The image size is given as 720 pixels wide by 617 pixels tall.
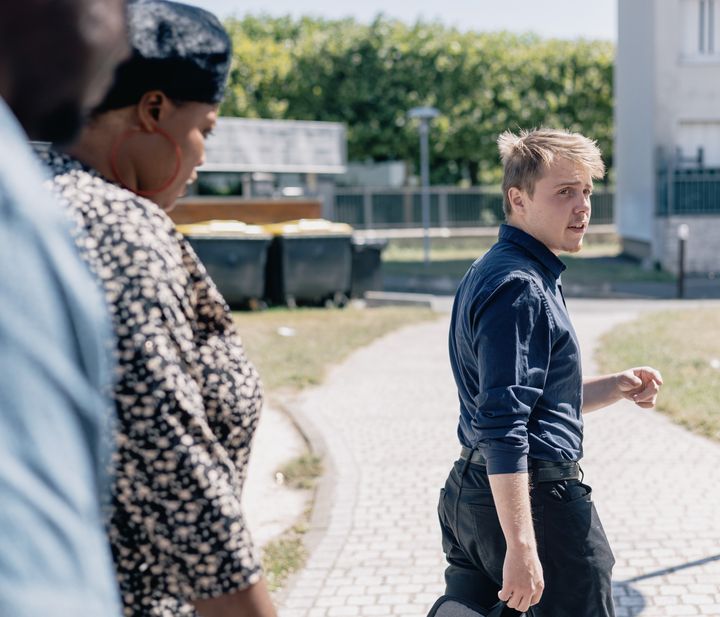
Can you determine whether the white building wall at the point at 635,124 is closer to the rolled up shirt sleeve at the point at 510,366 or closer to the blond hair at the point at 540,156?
the blond hair at the point at 540,156

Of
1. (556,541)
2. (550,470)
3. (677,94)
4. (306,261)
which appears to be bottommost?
(306,261)

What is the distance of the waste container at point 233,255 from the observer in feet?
52.3

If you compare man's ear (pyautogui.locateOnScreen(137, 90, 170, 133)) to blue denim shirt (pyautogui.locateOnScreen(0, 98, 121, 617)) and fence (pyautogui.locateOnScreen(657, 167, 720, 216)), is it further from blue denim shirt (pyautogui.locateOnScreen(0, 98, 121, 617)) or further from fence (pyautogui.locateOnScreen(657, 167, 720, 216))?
fence (pyautogui.locateOnScreen(657, 167, 720, 216))

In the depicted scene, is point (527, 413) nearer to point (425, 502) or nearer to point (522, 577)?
point (522, 577)

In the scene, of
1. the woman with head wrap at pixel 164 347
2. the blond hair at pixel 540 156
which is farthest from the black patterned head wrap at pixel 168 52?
the blond hair at pixel 540 156

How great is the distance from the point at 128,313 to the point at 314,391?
8.62 metres

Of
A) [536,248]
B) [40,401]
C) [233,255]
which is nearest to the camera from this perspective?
[40,401]

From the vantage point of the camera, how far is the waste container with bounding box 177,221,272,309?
15.9 meters

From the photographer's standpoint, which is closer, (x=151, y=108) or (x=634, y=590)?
(x=151, y=108)

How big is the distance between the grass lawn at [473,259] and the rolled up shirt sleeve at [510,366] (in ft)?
64.8

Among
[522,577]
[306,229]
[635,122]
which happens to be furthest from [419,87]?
[522,577]

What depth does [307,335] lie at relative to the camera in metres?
13.6

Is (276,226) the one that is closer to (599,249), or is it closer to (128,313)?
(128,313)

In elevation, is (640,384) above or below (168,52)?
below
